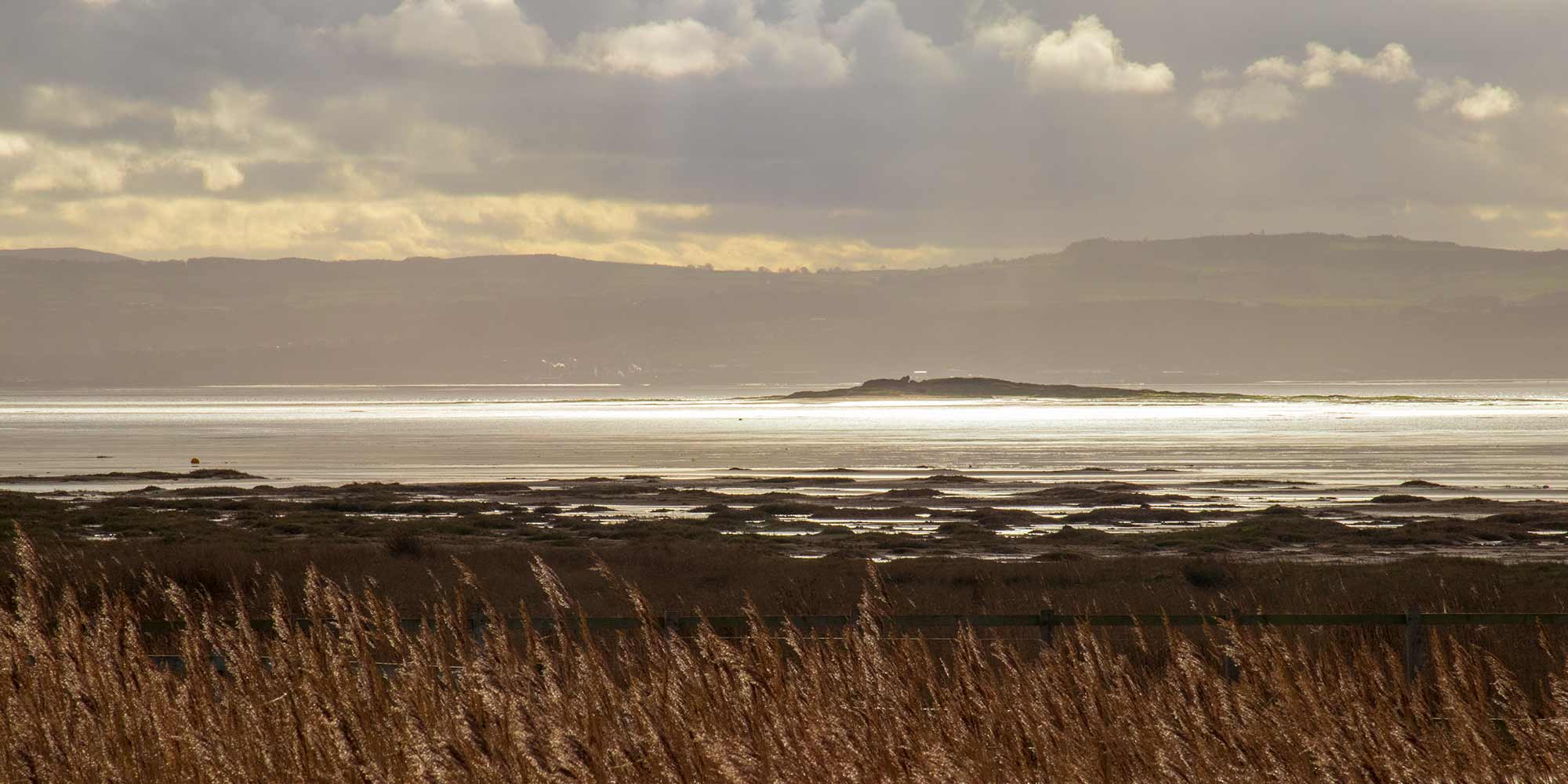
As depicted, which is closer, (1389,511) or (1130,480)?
(1389,511)

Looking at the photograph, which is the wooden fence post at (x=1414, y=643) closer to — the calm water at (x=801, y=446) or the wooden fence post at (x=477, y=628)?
the wooden fence post at (x=477, y=628)

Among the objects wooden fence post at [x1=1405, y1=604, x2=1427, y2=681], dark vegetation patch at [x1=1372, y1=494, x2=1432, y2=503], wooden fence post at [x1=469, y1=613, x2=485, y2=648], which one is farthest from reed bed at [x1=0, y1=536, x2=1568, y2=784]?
dark vegetation patch at [x1=1372, y1=494, x2=1432, y2=503]

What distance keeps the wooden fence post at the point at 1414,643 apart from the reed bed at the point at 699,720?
4657 millimetres

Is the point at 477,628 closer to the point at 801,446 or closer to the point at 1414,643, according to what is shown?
the point at 1414,643

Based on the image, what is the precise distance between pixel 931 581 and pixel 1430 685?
1523 cm

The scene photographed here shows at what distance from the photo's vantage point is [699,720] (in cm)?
776

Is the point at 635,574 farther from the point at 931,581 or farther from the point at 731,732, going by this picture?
the point at 731,732

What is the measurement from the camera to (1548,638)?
53.3 feet

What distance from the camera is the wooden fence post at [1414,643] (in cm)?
1387

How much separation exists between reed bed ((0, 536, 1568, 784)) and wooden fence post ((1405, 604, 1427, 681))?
183 inches

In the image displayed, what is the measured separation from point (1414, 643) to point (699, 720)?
29.8ft

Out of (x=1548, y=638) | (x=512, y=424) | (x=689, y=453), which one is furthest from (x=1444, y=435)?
(x=1548, y=638)

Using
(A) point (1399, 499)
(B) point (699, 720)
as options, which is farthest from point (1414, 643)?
(A) point (1399, 499)

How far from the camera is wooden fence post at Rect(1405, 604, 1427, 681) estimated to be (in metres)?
13.9
